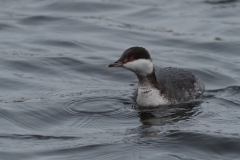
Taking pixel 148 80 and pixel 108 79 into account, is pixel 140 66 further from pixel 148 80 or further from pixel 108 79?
pixel 108 79

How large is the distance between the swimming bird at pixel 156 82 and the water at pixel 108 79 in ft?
0.92

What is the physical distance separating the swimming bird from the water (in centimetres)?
28

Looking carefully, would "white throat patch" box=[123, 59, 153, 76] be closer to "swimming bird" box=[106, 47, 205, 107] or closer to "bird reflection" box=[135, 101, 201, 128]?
"swimming bird" box=[106, 47, 205, 107]

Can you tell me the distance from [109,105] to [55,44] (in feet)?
19.0

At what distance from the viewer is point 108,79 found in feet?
43.1

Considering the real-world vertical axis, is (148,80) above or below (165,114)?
above

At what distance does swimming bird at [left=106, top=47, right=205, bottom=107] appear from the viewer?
1040cm

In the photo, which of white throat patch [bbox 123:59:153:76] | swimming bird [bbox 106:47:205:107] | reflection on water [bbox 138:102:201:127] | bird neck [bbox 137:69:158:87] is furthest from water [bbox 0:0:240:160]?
white throat patch [bbox 123:59:153:76]

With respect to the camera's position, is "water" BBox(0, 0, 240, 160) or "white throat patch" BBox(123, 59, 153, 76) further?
"white throat patch" BBox(123, 59, 153, 76)

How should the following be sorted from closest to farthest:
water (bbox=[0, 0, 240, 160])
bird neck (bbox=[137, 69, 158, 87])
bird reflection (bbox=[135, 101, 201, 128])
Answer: water (bbox=[0, 0, 240, 160])
bird reflection (bbox=[135, 101, 201, 128])
bird neck (bbox=[137, 69, 158, 87])

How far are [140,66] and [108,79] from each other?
2.69 m

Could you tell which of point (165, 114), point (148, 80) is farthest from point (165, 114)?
point (148, 80)

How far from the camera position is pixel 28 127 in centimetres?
953

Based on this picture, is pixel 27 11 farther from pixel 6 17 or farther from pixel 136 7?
pixel 136 7
